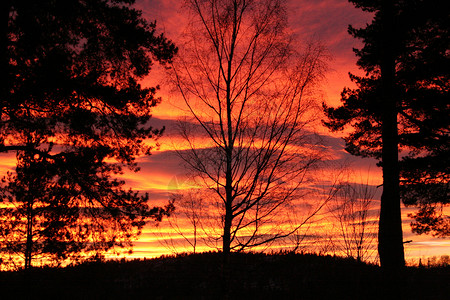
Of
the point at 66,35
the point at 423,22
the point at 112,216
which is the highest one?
the point at 423,22

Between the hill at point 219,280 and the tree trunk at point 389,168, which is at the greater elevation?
the tree trunk at point 389,168

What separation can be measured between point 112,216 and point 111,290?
489 centimetres

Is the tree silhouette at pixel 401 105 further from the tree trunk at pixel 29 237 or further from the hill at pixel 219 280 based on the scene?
the tree trunk at pixel 29 237

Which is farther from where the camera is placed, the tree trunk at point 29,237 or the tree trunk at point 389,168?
the tree trunk at point 29,237

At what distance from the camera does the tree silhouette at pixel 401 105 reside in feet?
38.0

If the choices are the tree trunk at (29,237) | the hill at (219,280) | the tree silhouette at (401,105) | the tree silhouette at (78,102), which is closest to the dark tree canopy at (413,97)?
the tree silhouette at (401,105)

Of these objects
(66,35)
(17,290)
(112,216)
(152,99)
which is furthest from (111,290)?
(66,35)

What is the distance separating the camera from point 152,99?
37.4 feet

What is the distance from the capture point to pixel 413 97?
1431 centimetres

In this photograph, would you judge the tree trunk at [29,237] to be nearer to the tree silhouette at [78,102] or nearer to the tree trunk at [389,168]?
the tree silhouette at [78,102]

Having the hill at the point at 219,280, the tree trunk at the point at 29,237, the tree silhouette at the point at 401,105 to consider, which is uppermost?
the tree silhouette at the point at 401,105

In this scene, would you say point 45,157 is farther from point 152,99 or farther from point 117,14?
point 117,14

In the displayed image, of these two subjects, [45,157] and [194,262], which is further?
[194,262]

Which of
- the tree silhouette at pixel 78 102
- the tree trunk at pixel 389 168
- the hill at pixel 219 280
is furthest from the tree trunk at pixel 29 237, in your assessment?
the tree trunk at pixel 389 168
